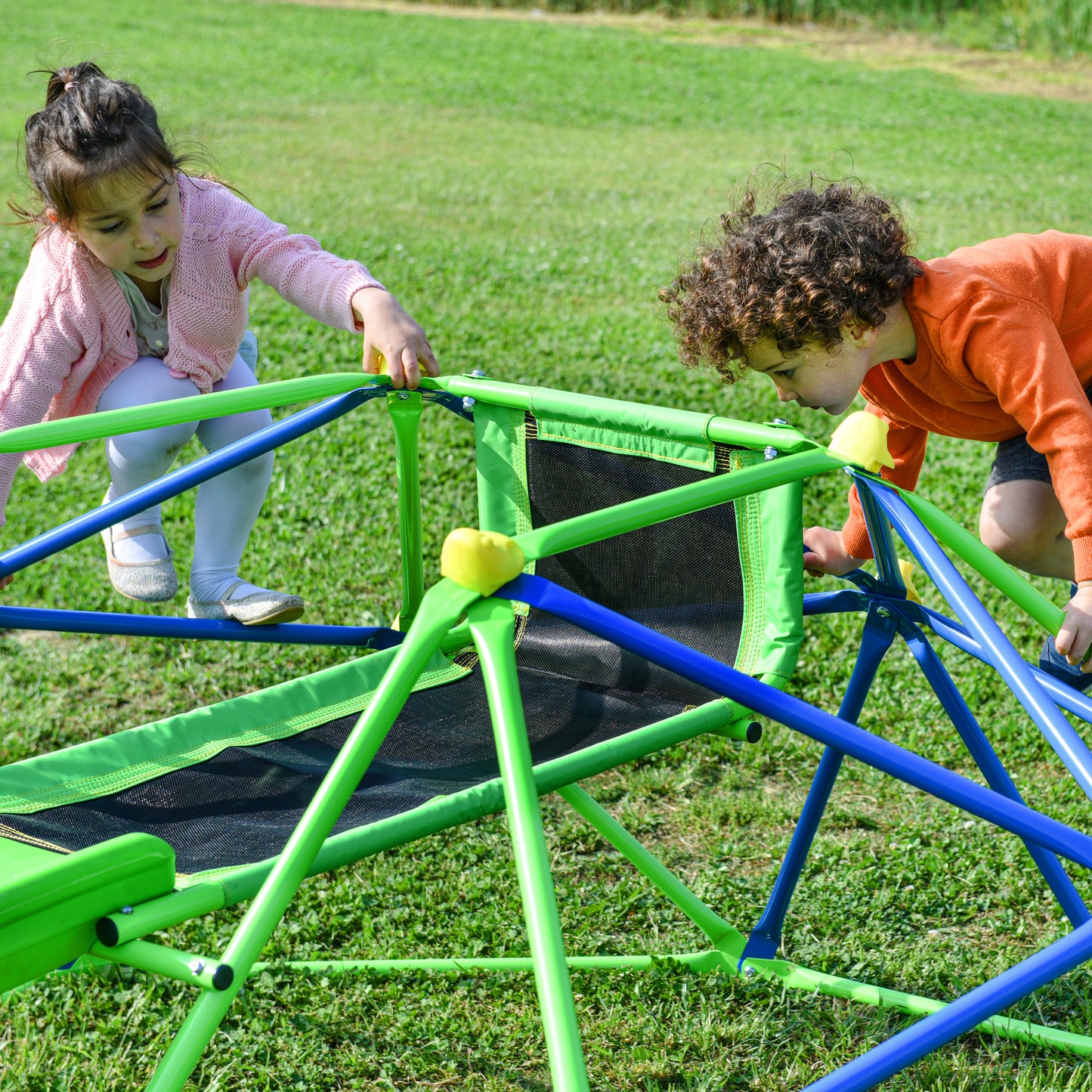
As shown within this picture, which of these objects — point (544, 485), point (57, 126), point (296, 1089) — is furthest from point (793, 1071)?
point (57, 126)

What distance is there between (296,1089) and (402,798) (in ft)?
2.07

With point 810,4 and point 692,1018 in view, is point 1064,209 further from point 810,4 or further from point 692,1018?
point 810,4

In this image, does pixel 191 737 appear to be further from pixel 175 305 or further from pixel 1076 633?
pixel 1076 633

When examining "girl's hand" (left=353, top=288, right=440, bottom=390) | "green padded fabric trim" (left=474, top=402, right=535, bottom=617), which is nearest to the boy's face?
"green padded fabric trim" (left=474, top=402, right=535, bottom=617)

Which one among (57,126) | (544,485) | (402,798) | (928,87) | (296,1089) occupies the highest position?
(928,87)

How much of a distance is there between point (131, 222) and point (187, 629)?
779 millimetres

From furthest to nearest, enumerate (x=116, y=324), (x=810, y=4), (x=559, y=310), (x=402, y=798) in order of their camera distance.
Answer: (x=810, y=4), (x=559, y=310), (x=116, y=324), (x=402, y=798)

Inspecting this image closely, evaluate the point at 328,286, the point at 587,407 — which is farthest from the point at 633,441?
the point at 328,286

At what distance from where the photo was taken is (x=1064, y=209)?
8438 mm

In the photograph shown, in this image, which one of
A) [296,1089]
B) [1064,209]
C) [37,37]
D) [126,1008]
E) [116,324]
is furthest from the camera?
[37,37]

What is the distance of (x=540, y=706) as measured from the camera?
2420mm

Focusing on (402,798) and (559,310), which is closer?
(402,798)

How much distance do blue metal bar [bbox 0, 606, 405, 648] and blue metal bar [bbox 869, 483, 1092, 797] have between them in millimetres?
1136

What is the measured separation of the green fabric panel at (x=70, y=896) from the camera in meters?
1.35
